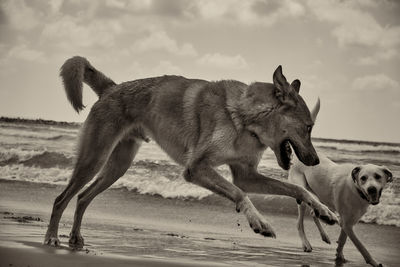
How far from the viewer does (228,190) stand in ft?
14.8

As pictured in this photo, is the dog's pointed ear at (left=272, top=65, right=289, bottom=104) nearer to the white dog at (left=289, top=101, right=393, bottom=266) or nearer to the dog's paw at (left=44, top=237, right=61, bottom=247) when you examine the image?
the white dog at (left=289, top=101, right=393, bottom=266)

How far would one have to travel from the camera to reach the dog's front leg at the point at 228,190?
13.7 ft

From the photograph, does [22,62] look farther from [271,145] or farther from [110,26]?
[271,145]

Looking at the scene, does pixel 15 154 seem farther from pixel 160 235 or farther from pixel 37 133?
pixel 160 235

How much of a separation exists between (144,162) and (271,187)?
25.4ft

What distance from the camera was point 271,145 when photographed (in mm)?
4734

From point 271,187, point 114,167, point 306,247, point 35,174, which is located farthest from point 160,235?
point 35,174

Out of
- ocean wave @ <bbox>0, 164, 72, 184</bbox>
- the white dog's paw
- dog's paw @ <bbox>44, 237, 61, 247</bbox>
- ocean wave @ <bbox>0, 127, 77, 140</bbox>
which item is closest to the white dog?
the white dog's paw

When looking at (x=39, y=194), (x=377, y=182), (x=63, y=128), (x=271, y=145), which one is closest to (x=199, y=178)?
(x=271, y=145)

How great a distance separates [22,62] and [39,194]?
2.12 m

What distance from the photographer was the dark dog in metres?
4.63

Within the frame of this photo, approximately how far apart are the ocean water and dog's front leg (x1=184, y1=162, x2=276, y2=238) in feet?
8.54

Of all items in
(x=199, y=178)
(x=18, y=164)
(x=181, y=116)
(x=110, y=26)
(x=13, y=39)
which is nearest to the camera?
(x=199, y=178)

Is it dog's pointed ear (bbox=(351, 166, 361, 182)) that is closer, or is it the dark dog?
the dark dog
